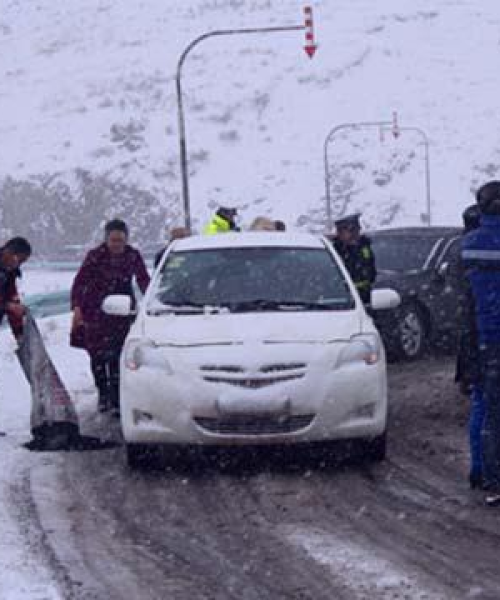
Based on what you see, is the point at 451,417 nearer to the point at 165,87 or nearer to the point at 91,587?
the point at 91,587

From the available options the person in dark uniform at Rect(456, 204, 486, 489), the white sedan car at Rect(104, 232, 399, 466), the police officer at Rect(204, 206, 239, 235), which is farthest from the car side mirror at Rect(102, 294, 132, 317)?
the police officer at Rect(204, 206, 239, 235)

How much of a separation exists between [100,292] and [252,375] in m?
3.47

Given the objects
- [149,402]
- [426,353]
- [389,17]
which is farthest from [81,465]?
[389,17]

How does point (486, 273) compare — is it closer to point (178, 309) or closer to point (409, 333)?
point (178, 309)

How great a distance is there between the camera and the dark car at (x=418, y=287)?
16.6 metres

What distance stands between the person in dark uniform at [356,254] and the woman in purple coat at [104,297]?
2187 mm

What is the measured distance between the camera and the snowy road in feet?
21.9

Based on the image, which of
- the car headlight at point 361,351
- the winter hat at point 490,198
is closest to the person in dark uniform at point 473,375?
the winter hat at point 490,198

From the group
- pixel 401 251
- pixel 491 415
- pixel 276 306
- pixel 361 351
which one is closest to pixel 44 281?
pixel 401 251

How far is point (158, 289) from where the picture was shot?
10805 millimetres

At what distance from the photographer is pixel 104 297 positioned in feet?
41.0

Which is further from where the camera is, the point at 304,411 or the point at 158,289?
the point at 158,289

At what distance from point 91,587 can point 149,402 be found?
291 cm

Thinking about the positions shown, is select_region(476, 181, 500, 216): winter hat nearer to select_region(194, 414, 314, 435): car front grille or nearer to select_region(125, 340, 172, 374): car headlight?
select_region(194, 414, 314, 435): car front grille
